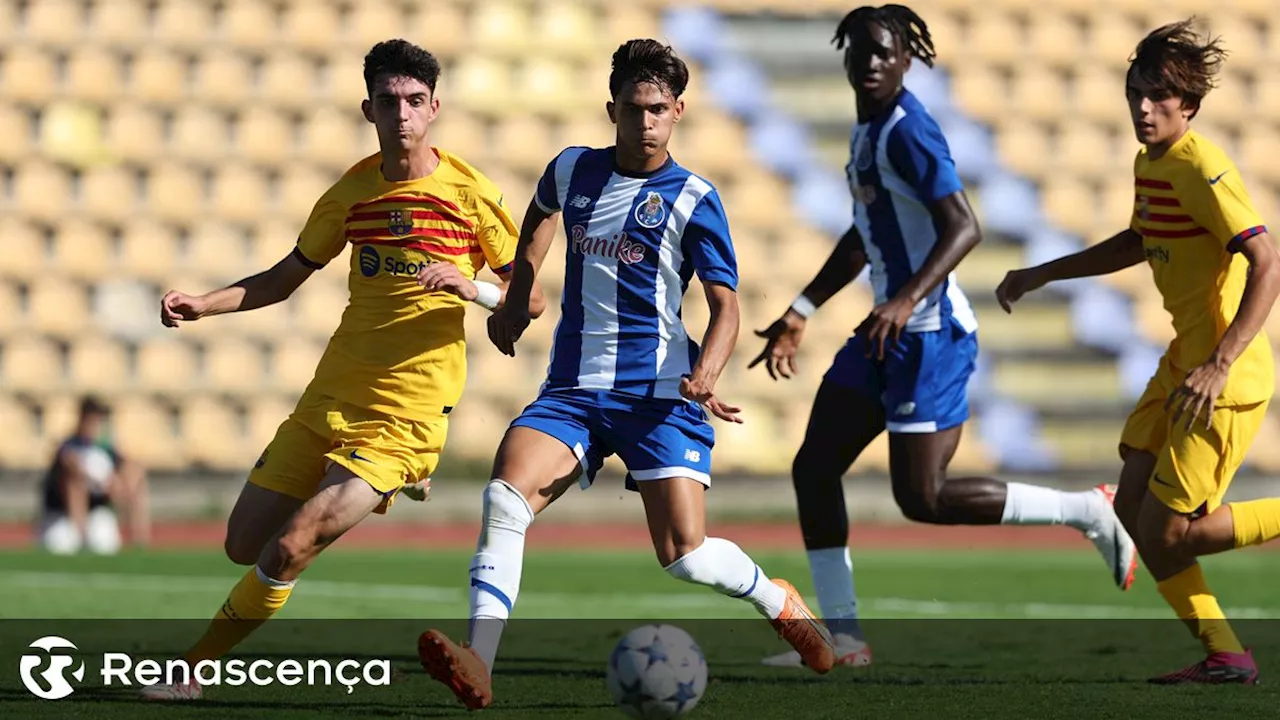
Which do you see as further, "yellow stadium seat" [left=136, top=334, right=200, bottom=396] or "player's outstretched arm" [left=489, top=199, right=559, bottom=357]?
"yellow stadium seat" [left=136, top=334, right=200, bottom=396]

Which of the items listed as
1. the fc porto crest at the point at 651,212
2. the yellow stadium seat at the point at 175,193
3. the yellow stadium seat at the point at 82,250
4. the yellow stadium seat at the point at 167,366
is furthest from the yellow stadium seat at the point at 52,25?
the fc porto crest at the point at 651,212

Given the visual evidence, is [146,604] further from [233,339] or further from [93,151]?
[93,151]

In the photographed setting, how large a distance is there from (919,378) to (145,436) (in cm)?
1249

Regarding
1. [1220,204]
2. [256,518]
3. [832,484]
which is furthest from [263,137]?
[1220,204]

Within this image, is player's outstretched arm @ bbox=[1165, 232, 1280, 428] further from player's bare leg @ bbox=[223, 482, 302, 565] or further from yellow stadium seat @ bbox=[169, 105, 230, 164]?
yellow stadium seat @ bbox=[169, 105, 230, 164]

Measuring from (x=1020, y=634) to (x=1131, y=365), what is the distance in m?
12.1

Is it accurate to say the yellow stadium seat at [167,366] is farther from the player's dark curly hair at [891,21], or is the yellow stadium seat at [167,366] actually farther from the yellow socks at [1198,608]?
the yellow socks at [1198,608]

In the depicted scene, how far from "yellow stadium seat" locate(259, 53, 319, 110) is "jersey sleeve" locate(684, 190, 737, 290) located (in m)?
14.4

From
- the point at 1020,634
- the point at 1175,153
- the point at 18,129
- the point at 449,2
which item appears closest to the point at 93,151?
the point at 18,129

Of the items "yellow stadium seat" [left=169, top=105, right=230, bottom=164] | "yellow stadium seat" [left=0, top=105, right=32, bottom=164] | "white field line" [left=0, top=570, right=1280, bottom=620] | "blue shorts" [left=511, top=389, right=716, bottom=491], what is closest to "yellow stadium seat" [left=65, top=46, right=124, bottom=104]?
"yellow stadium seat" [left=0, top=105, right=32, bottom=164]

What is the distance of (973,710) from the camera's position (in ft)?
17.7

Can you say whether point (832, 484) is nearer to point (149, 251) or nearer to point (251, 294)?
point (251, 294)

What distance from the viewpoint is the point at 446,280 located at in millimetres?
5582

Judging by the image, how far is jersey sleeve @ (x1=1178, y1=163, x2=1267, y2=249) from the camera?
19.2 feet
